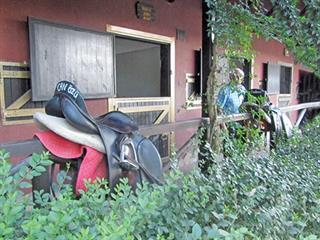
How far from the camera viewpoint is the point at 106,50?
150 inches

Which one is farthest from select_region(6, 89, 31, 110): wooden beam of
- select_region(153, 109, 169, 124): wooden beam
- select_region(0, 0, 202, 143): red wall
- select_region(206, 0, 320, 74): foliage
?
select_region(153, 109, 169, 124): wooden beam

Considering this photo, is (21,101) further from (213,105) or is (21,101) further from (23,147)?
(213,105)

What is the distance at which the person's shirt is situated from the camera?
8.70ft

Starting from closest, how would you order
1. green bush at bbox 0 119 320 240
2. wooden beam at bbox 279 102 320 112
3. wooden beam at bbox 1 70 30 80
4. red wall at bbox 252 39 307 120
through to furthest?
green bush at bbox 0 119 320 240
wooden beam at bbox 1 70 30 80
wooden beam at bbox 279 102 320 112
red wall at bbox 252 39 307 120

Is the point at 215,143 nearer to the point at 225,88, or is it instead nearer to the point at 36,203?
the point at 225,88

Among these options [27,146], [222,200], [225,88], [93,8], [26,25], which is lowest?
[222,200]

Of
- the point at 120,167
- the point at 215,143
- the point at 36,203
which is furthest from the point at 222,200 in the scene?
the point at 215,143

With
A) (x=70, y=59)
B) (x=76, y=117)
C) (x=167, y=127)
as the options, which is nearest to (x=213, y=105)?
(x=167, y=127)

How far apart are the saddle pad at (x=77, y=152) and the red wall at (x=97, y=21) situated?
1.44 m

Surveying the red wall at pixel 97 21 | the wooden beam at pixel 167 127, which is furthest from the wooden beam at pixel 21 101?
the wooden beam at pixel 167 127

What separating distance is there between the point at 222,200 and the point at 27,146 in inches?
36.9

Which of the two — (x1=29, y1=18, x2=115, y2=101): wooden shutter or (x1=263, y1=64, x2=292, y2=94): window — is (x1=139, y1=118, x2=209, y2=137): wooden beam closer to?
(x1=29, y1=18, x2=115, y2=101): wooden shutter

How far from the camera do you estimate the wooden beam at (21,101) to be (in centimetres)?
300

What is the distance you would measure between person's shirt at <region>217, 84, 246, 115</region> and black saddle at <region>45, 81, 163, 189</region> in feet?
3.25
